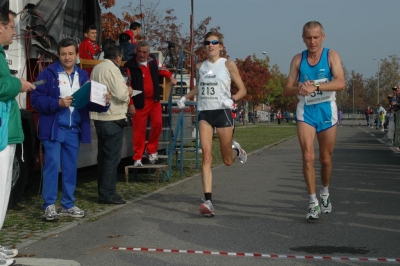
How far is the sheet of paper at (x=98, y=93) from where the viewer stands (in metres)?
8.08

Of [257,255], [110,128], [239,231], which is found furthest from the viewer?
[110,128]

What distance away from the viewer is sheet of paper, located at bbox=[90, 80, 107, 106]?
8077 mm

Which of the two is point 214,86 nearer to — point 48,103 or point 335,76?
point 335,76

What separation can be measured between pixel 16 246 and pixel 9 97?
166 centimetres

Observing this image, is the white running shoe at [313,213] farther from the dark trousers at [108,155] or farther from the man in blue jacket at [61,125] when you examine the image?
the dark trousers at [108,155]

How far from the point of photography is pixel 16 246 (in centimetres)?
654

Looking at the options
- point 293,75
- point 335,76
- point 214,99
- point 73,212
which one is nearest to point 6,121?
point 73,212

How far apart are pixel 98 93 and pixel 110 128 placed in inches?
47.0

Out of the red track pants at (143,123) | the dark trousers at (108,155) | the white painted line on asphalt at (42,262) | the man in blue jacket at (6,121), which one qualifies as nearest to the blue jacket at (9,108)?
the man in blue jacket at (6,121)

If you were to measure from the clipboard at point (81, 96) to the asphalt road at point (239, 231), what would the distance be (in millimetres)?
1357

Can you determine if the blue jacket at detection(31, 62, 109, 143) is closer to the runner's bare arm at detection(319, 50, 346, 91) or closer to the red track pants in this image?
the runner's bare arm at detection(319, 50, 346, 91)

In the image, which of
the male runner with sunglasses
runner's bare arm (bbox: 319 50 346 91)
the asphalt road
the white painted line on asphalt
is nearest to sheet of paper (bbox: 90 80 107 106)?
the male runner with sunglasses

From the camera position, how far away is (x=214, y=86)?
862 centimetres

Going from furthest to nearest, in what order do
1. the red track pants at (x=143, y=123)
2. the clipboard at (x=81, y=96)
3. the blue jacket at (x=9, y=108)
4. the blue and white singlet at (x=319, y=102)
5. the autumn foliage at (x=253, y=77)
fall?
the autumn foliage at (x=253, y=77) < the red track pants at (x=143, y=123) < the clipboard at (x=81, y=96) < the blue and white singlet at (x=319, y=102) < the blue jacket at (x=9, y=108)
